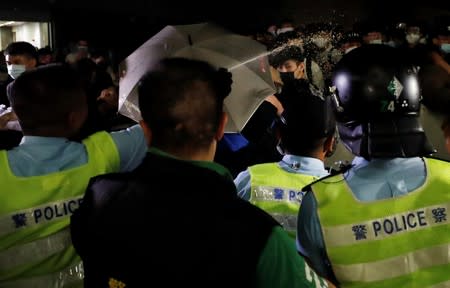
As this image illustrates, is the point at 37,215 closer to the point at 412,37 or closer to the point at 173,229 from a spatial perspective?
the point at 173,229

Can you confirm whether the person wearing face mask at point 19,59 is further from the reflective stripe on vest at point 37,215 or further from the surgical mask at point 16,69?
the reflective stripe on vest at point 37,215

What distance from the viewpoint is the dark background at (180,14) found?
33.6ft

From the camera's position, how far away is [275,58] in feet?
14.2

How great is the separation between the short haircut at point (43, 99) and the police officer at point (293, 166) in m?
0.80

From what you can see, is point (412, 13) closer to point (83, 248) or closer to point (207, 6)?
point (207, 6)

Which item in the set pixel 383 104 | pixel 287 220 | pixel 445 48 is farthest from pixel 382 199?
pixel 445 48

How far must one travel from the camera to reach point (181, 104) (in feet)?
4.30

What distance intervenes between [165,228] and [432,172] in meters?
0.91

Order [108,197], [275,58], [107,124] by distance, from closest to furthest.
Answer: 1. [108,197]
2. [107,124]
3. [275,58]

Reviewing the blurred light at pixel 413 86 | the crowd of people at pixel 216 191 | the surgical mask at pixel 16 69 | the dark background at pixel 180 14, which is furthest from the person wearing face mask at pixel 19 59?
the dark background at pixel 180 14

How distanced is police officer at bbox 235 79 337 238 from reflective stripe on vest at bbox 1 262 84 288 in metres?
0.75

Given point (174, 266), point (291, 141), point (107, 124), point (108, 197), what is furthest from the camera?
point (107, 124)

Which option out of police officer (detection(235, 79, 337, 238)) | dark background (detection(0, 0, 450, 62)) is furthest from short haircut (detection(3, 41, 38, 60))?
dark background (detection(0, 0, 450, 62))

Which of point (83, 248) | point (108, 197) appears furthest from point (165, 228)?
point (83, 248)
